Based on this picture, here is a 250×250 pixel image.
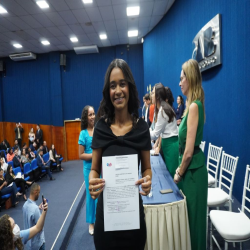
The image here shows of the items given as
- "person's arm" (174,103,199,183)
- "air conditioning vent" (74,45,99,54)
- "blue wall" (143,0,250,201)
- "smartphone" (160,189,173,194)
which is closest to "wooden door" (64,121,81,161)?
"air conditioning vent" (74,45,99,54)

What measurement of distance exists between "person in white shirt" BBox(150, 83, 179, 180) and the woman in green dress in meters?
0.55

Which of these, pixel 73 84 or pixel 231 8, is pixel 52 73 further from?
pixel 231 8

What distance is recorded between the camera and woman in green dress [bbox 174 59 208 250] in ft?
5.03

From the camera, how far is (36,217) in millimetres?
2250

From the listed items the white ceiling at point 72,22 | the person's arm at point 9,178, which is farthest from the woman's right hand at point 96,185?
the white ceiling at point 72,22

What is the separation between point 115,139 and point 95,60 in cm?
970

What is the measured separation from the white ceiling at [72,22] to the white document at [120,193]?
584cm

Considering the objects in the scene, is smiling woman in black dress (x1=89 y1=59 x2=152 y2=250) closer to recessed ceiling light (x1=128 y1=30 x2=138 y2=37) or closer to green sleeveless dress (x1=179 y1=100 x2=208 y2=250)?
green sleeveless dress (x1=179 y1=100 x2=208 y2=250)

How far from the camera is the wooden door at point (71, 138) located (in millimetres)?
9242

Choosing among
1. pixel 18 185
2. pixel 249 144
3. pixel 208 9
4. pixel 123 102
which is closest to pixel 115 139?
pixel 123 102

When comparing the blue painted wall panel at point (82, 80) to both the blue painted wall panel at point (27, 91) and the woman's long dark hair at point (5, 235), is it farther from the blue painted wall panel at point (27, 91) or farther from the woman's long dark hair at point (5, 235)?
the woman's long dark hair at point (5, 235)

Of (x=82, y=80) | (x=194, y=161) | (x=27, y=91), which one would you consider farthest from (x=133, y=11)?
(x=27, y=91)

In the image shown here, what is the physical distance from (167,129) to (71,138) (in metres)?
7.68

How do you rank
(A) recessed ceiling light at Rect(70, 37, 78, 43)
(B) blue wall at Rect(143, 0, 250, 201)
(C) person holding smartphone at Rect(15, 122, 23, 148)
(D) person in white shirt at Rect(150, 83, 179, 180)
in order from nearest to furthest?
(D) person in white shirt at Rect(150, 83, 179, 180) < (B) blue wall at Rect(143, 0, 250, 201) < (A) recessed ceiling light at Rect(70, 37, 78, 43) < (C) person holding smartphone at Rect(15, 122, 23, 148)
